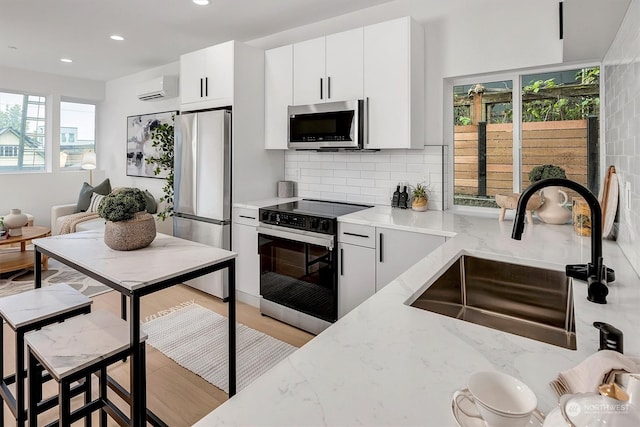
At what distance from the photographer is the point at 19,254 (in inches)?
170

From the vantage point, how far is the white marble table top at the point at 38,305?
1.74 meters

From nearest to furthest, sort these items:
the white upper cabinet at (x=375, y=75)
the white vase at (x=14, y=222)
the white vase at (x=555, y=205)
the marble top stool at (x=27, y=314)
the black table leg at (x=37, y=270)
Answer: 1. the marble top stool at (x=27, y=314)
2. the black table leg at (x=37, y=270)
3. the white vase at (x=555, y=205)
4. the white upper cabinet at (x=375, y=75)
5. the white vase at (x=14, y=222)

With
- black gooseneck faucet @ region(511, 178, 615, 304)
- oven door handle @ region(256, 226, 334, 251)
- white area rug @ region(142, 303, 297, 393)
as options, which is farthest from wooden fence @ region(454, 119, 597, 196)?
white area rug @ region(142, 303, 297, 393)

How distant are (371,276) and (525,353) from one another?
1.79 meters

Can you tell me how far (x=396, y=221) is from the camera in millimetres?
2611

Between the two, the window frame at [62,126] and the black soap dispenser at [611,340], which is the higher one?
the window frame at [62,126]

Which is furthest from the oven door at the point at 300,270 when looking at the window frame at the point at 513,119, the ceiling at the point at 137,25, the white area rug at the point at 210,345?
the ceiling at the point at 137,25

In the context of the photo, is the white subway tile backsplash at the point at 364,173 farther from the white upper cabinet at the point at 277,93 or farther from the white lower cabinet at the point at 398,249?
the white lower cabinet at the point at 398,249

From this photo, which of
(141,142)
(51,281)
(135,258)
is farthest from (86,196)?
(135,258)

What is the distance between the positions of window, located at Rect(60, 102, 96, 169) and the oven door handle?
16.0ft

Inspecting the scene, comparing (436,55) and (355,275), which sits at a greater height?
(436,55)

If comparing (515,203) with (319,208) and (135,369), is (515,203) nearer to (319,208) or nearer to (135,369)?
(319,208)

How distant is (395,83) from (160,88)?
11.5 ft

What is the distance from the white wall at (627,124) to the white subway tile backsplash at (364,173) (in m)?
1.24
